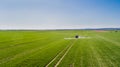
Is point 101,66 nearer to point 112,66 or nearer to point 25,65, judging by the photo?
point 112,66

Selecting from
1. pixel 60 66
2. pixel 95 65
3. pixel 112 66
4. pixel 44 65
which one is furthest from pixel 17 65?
pixel 112 66

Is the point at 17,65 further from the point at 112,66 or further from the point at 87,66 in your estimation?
the point at 112,66

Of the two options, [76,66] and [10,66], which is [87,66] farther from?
[10,66]

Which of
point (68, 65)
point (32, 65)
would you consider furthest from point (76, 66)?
point (32, 65)

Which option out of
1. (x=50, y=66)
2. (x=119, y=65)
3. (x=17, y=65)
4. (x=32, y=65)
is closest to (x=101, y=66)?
(x=119, y=65)

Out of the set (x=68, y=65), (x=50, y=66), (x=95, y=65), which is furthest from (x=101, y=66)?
(x=50, y=66)

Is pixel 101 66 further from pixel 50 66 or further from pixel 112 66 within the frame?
pixel 50 66
